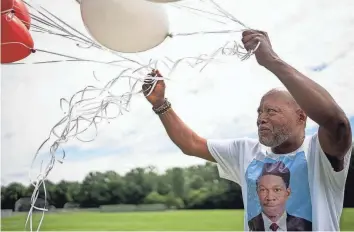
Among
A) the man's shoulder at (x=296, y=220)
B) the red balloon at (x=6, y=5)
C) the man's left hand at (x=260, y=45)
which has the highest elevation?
the red balloon at (x=6, y=5)

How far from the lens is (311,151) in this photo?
1.40 meters

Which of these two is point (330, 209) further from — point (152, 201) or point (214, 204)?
point (152, 201)

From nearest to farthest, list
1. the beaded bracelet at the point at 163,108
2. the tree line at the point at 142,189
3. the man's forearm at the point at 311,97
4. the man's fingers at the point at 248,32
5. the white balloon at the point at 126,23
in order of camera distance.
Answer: the man's forearm at the point at 311,97 → the man's fingers at the point at 248,32 → the white balloon at the point at 126,23 → the beaded bracelet at the point at 163,108 → the tree line at the point at 142,189

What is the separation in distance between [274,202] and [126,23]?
613mm

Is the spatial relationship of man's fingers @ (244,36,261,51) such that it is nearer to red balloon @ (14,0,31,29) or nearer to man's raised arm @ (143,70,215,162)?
man's raised arm @ (143,70,215,162)

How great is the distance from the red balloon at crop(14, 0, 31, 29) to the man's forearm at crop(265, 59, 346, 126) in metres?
0.75

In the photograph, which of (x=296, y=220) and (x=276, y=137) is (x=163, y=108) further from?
(x=296, y=220)

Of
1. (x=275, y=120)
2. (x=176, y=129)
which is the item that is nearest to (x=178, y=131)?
(x=176, y=129)

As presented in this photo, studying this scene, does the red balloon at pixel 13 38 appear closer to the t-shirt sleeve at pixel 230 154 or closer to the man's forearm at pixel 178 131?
the man's forearm at pixel 178 131

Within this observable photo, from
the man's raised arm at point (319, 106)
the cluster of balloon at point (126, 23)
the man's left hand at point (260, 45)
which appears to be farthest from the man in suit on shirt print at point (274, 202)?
the cluster of balloon at point (126, 23)

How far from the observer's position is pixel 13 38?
1.50 meters

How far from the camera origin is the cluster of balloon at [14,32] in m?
1.49

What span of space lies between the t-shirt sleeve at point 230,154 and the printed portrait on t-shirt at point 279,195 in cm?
6

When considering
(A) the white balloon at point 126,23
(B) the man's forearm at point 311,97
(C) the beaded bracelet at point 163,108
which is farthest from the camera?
(C) the beaded bracelet at point 163,108
